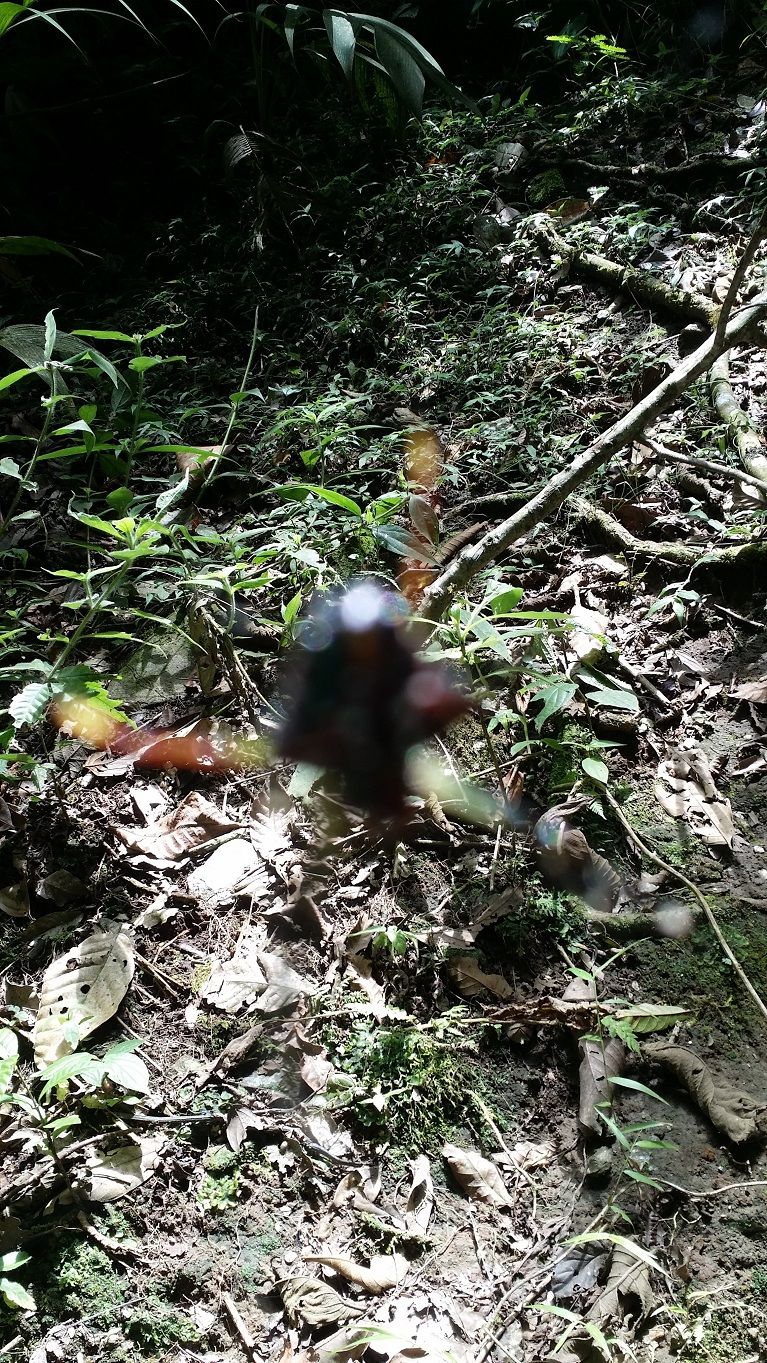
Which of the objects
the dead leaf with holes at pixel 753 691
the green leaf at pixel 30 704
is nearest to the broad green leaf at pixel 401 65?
the dead leaf with holes at pixel 753 691

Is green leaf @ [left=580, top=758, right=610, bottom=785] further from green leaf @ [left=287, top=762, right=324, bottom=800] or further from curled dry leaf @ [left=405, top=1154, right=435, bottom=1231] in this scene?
curled dry leaf @ [left=405, top=1154, right=435, bottom=1231]

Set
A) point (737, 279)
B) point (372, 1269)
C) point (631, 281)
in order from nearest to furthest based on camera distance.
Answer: point (372, 1269)
point (737, 279)
point (631, 281)

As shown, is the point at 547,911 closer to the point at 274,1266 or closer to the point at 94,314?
the point at 274,1266

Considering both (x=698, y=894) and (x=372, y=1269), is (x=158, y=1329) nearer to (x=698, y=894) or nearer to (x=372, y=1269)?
(x=372, y=1269)

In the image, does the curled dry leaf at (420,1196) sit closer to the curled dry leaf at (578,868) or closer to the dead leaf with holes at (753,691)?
the curled dry leaf at (578,868)

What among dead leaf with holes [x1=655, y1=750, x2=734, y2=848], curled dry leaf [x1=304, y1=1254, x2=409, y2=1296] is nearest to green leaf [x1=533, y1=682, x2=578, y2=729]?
dead leaf with holes [x1=655, y1=750, x2=734, y2=848]

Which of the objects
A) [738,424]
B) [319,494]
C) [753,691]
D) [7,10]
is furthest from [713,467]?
[7,10]
